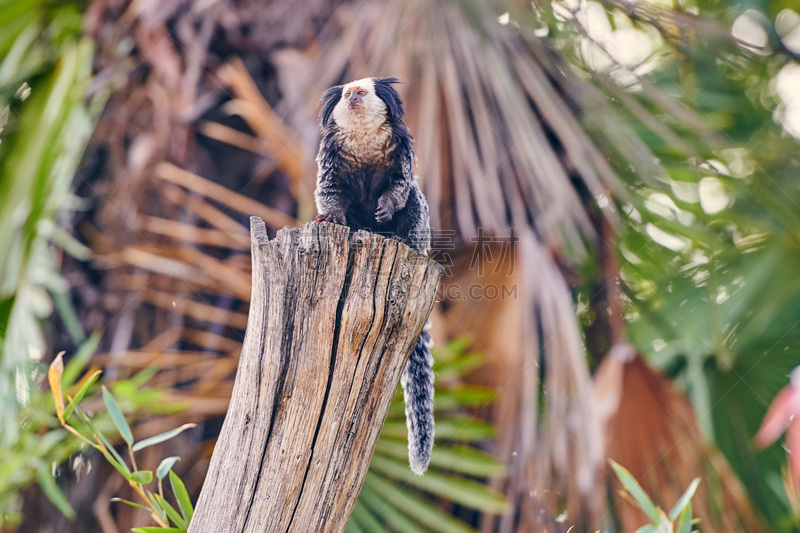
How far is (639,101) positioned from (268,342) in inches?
69.8

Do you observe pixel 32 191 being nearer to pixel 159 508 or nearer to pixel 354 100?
pixel 159 508

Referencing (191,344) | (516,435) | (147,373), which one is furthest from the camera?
(191,344)

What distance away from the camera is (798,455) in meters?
0.68

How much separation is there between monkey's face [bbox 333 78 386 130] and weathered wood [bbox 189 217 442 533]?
0.29 m

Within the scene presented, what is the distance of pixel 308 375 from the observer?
943 mm

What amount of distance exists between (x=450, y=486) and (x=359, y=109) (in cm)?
114

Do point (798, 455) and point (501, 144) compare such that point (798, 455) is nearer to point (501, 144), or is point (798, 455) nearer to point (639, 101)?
point (501, 144)

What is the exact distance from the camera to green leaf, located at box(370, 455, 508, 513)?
162 centimetres

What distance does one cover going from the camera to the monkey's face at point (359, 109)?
111 cm

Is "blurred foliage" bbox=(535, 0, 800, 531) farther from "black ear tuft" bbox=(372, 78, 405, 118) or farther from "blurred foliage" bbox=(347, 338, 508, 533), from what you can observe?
"black ear tuft" bbox=(372, 78, 405, 118)

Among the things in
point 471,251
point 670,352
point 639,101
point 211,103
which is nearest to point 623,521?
point 670,352

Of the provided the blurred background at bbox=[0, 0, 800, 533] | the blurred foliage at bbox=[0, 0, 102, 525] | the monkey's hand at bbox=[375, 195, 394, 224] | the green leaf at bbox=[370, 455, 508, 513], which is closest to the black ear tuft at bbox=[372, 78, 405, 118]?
the monkey's hand at bbox=[375, 195, 394, 224]

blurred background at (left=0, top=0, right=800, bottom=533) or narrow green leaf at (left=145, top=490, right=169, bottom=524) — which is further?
blurred background at (left=0, top=0, right=800, bottom=533)

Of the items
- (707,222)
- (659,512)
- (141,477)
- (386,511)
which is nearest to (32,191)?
(141,477)
